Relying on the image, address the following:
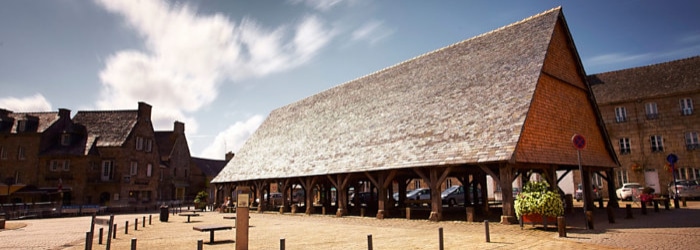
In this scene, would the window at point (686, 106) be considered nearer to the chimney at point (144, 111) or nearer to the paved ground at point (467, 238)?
the paved ground at point (467, 238)

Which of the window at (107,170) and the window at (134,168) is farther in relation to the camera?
the window at (134,168)

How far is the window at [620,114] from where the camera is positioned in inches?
1366

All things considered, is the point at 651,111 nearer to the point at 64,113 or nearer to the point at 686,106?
the point at 686,106

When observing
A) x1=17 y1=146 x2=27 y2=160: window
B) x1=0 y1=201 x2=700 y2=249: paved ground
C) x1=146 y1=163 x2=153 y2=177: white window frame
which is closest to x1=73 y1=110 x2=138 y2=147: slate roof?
x1=146 y1=163 x2=153 y2=177: white window frame

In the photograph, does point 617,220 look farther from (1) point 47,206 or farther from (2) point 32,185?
(2) point 32,185

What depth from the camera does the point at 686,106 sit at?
3142 centimetres

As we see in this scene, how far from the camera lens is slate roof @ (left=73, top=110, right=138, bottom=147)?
4116 cm

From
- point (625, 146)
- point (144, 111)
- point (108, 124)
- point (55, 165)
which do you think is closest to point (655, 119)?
point (625, 146)

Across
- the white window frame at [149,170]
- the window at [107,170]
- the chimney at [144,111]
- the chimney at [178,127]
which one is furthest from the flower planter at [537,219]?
the chimney at [178,127]

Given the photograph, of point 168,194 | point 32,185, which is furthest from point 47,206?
point 168,194

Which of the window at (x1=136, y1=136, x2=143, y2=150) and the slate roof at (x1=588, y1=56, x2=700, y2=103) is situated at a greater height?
the slate roof at (x1=588, y1=56, x2=700, y2=103)

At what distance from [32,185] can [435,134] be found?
3851 centimetres

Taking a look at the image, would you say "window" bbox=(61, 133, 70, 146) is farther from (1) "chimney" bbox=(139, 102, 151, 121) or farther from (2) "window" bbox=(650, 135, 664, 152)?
(2) "window" bbox=(650, 135, 664, 152)

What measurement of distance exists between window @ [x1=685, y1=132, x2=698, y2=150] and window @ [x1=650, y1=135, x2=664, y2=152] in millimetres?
1551
